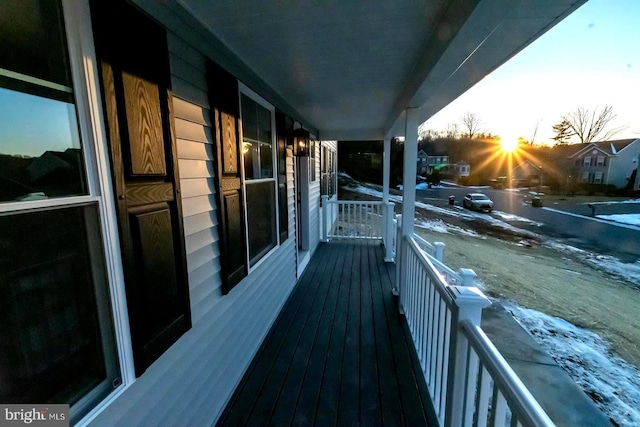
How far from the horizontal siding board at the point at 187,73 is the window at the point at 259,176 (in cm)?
55

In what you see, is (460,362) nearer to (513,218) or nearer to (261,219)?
(261,219)

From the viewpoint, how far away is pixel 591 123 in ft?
77.8

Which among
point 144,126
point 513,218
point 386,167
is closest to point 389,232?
point 386,167

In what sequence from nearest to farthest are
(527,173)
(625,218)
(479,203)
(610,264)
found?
(610,264) → (625,218) → (479,203) → (527,173)

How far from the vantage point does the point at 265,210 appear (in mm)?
2738

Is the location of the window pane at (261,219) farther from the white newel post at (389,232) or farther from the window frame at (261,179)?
the white newel post at (389,232)

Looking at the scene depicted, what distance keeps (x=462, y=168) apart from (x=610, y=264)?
85.5 feet

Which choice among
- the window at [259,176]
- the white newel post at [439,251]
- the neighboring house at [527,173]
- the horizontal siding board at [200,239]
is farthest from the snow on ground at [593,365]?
the neighboring house at [527,173]

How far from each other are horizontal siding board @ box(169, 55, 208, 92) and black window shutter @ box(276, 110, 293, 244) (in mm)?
1441

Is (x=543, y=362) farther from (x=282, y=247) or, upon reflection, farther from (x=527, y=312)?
(x=282, y=247)

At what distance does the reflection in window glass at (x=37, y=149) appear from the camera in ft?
2.33

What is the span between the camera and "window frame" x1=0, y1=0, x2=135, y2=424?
875 mm

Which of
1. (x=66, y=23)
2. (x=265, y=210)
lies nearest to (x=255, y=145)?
(x=265, y=210)

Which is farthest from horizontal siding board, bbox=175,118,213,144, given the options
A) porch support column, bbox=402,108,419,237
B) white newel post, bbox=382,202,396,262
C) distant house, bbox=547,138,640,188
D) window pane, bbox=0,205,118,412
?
distant house, bbox=547,138,640,188
